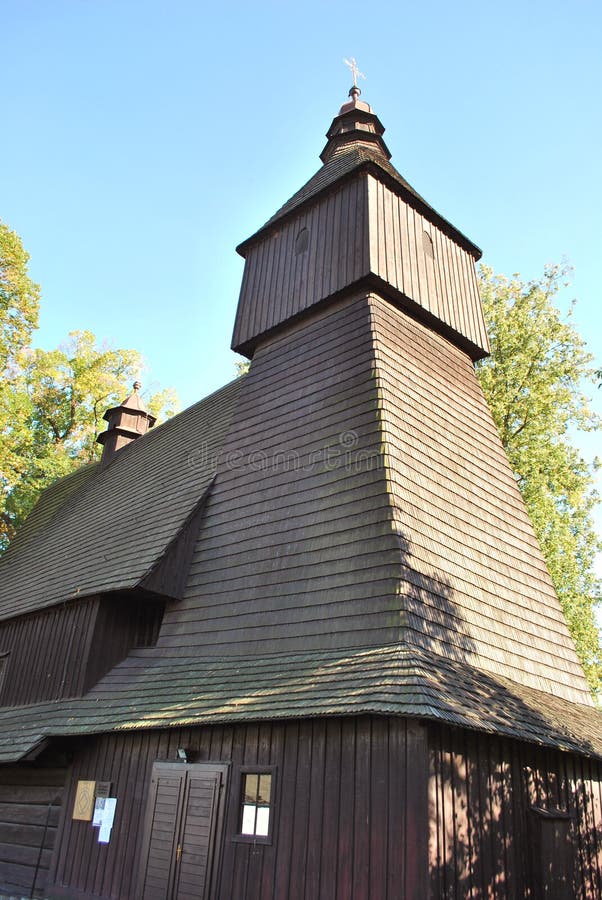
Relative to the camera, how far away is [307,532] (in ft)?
31.5

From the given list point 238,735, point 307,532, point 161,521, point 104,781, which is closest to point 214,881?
point 238,735

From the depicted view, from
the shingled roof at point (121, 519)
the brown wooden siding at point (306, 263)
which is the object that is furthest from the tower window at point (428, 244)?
the shingled roof at point (121, 519)

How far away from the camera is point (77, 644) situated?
38.0ft

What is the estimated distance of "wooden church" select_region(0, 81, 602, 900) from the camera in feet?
23.1

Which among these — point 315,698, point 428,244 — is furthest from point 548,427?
point 315,698

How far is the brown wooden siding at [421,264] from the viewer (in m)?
12.5

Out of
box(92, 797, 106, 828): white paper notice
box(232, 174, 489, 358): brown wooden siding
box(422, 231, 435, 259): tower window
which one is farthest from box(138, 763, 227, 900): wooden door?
box(422, 231, 435, 259): tower window

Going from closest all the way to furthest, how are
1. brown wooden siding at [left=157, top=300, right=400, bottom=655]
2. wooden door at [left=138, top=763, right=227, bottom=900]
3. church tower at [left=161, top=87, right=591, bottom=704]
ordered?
wooden door at [left=138, top=763, right=227, bottom=900], brown wooden siding at [left=157, top=300, right=400, bottom=655], church tower at [left=161, top=87, right=591, bottom=704]

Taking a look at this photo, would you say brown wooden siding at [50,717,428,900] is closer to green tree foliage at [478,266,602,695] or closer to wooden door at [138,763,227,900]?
wooden door at [138,763,227,900]

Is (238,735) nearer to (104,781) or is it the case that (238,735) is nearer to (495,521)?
(104,781)

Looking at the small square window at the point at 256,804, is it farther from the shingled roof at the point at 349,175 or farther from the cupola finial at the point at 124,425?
the cupola finial at the point at 124,425

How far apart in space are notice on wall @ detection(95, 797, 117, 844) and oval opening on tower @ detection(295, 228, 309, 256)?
9886 mm

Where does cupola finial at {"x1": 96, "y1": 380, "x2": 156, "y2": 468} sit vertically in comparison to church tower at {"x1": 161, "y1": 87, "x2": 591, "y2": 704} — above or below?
above

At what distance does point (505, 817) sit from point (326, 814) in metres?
2.14
